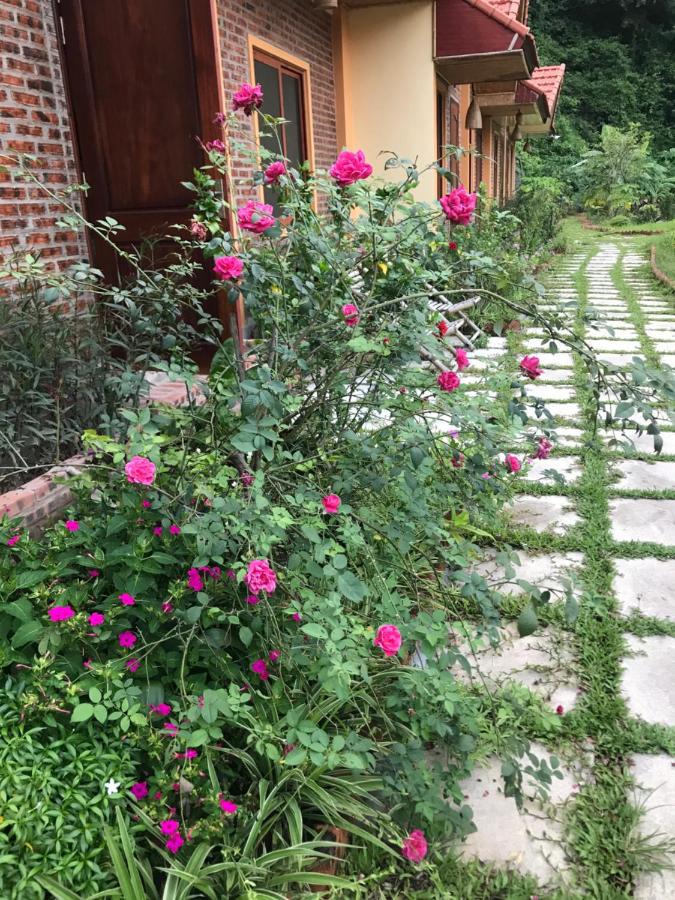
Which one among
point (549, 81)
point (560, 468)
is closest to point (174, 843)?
point (560, 468)

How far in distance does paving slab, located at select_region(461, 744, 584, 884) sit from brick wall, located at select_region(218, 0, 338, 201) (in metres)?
3.39

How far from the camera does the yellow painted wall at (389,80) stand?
7.52m

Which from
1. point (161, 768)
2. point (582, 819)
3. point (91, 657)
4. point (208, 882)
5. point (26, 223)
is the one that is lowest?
point (582, 819)

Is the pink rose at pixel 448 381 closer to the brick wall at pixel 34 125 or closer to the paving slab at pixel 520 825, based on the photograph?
the paving slab at pixel 520 825

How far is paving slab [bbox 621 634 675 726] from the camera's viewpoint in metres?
2.46

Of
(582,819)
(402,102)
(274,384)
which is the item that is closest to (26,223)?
(274,384)

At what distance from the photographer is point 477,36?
295 inches

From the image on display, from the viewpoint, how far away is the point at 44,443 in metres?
3.03

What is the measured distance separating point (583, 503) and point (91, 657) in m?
2.72

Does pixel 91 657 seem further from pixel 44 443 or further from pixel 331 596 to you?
pixel 44 443

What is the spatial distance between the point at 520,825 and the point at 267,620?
883 millimetres

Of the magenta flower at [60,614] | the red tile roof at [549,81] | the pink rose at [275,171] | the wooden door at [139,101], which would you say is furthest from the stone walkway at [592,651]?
the red tile roof at [549,81]

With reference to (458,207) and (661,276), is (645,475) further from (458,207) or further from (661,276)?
(661,276)

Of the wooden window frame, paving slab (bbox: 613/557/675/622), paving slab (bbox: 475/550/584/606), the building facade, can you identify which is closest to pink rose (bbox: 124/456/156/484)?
the building facade
